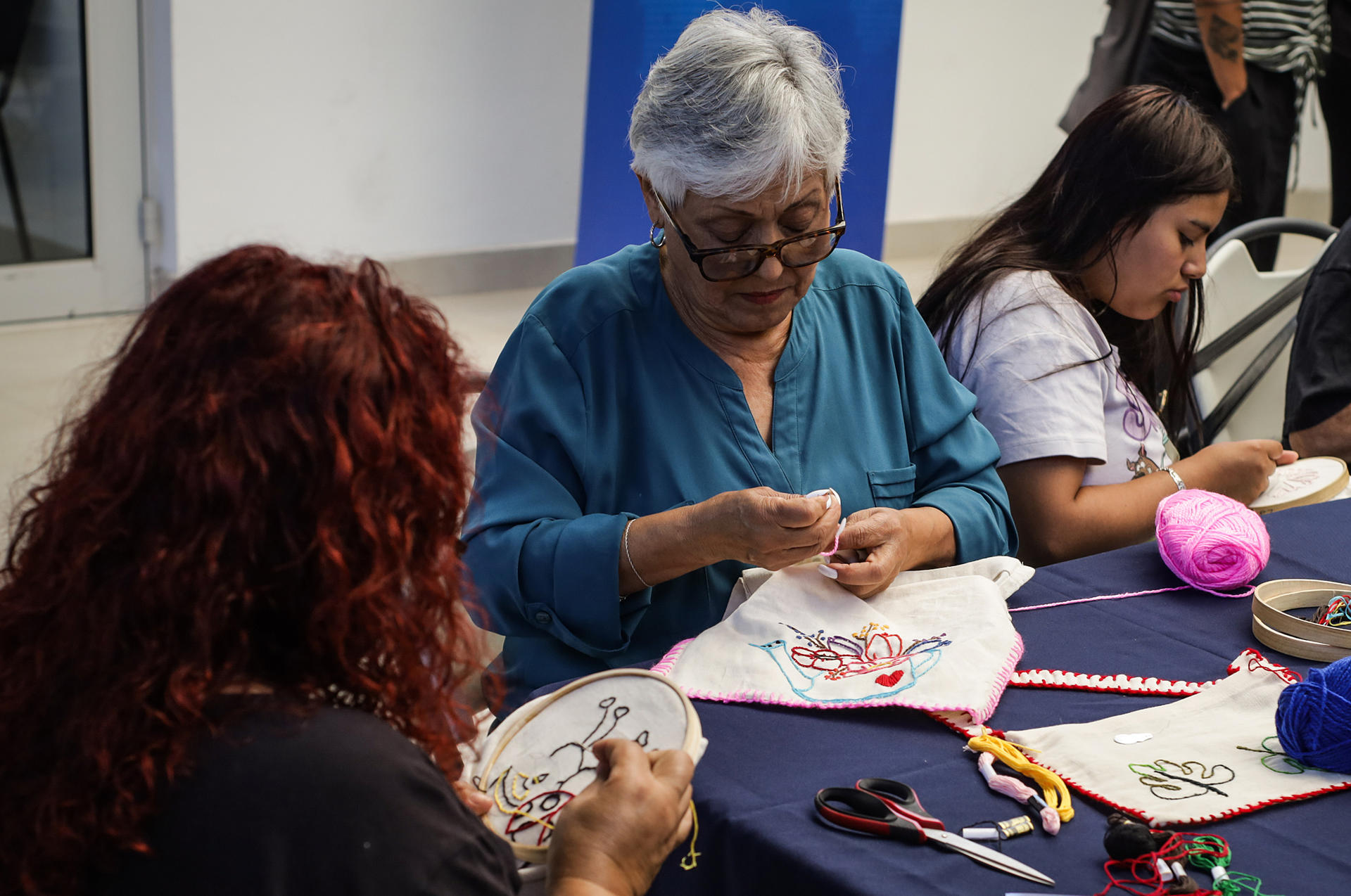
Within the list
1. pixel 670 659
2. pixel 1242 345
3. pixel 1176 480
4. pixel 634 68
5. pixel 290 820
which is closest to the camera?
pixel 290 820

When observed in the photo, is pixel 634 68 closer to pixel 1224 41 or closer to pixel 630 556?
pixel 1224 41

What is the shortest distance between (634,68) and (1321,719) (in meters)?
3.02

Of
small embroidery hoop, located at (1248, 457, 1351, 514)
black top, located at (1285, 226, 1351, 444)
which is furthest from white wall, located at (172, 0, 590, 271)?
small embroidery hoop, located at (1248, 457, 1351, 514)

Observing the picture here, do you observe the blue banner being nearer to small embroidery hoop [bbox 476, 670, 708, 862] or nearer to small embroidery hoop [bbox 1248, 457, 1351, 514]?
small embroidery hoop [bbox 1248, 457, 1351, 514]

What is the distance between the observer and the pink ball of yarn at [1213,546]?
1576 mm

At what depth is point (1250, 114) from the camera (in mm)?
3811

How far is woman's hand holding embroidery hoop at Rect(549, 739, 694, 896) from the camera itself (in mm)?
982

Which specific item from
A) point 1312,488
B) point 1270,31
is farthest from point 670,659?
point 1270,31

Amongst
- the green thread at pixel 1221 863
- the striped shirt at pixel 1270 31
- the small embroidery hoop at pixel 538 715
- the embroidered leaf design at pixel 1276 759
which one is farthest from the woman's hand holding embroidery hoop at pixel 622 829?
the striped shirt at pixel 1270 31

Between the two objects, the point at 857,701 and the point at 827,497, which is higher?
the point at 827,497

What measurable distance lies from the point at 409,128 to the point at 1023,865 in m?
4.81

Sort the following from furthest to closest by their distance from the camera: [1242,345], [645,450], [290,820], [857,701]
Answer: [1242,345], [645,450], [857,701], [290,820]

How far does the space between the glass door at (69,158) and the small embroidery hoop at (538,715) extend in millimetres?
4266

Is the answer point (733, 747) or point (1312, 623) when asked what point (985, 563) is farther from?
point (733, 747)
